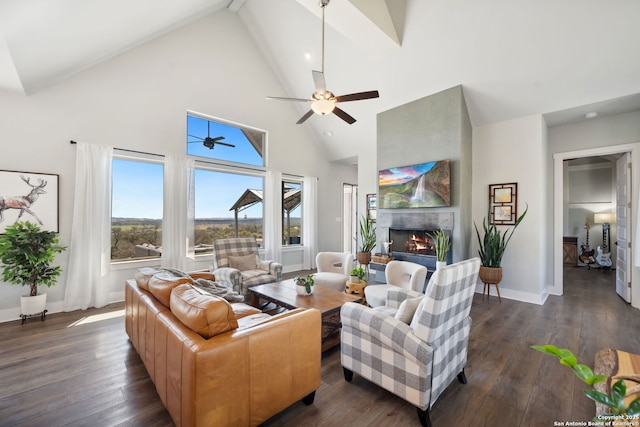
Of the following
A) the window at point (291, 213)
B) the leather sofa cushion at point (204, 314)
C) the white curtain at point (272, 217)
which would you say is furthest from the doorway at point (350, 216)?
Answer: the leather sofa cushion at point (204, 314)

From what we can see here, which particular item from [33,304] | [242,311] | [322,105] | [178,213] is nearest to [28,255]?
[33,304]

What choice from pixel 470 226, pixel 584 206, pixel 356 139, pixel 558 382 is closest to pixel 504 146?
pixel 470 226

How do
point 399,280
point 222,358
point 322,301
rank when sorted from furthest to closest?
point 399,280 → point 322,301 → point 222,358

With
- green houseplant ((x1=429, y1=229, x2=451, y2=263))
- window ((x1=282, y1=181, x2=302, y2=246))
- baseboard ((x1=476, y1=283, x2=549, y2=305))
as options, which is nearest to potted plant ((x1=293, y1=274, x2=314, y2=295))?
green houseplant ((x1=429, y1=229, x2=451, y2=263))

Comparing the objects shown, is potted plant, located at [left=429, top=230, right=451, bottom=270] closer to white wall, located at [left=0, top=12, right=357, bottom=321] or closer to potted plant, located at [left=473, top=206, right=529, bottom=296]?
potted plant, located at [left=473, top=206, right=529, bottom=296]

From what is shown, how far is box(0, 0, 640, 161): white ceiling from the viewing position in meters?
2.99

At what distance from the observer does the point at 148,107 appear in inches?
176

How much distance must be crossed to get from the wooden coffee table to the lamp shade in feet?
26.3

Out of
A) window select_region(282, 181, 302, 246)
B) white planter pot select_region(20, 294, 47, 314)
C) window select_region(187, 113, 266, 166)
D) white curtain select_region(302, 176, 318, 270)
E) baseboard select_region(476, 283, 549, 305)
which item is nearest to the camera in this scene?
white planter pot select_region(20, 294, 47, 314)

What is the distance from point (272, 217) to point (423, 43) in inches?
172

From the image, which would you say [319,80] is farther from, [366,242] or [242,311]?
[366,242]

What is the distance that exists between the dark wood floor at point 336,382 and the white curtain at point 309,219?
410 cm

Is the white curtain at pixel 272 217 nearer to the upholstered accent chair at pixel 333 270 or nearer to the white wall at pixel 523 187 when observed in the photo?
the upholstered accent chair at pixel 333 270

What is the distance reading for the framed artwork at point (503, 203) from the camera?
453cm
